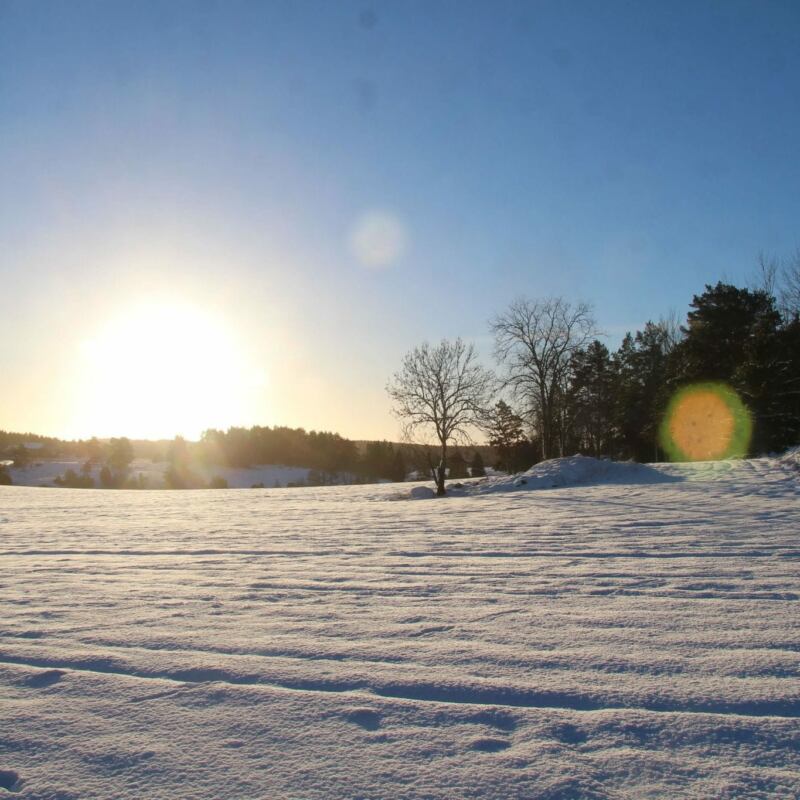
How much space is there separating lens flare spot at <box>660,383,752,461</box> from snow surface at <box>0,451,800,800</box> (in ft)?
68.7

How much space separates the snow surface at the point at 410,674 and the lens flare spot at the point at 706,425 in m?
20.9

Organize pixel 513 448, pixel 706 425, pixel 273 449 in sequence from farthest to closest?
1. pixel 273 449
2. pixel 513 448
3. pixel 706 425

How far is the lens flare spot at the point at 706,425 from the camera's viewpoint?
24.5 metres

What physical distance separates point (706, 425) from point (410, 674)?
93.3ft

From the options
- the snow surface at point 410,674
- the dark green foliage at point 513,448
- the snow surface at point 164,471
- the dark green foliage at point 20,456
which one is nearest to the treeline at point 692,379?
the dark green foliage at point 513,448

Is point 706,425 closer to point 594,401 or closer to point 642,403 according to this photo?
point 642,403

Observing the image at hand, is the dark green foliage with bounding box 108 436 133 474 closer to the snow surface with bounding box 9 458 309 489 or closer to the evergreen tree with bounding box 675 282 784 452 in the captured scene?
the snow surface with bounding box 9 458 309 489

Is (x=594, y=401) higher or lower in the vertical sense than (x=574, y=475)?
higher

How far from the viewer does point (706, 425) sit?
88.2 feet

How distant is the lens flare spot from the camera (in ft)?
80.5

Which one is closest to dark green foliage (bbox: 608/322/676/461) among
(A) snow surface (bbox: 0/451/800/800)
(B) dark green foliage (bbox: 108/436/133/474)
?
(A) snow surface (bbox: 0/451/800/800)

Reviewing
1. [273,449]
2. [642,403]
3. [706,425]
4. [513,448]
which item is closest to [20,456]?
A: [273,449]

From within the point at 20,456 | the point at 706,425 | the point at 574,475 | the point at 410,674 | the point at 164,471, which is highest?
the point at 20,456

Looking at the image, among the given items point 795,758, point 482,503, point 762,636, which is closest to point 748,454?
point 482,503
